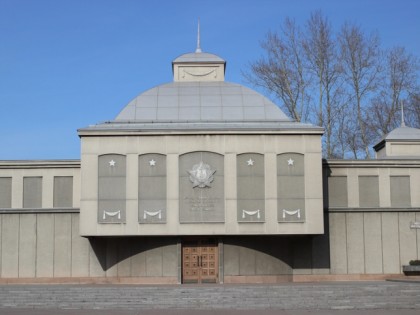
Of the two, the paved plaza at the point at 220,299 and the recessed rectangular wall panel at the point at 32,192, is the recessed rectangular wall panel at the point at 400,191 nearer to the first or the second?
the paved plaza at the point at 220,299

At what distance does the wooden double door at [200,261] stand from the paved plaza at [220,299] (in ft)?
20.7

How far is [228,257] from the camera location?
36.6 meters

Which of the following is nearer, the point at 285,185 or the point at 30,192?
the point at 285,185

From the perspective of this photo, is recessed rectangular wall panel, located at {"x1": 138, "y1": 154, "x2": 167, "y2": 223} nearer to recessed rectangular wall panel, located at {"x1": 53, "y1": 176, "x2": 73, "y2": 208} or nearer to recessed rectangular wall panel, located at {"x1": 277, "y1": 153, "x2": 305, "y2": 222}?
recessed rectangular wall panel, located at {"x1": 53, "y1": 176, "x2": 73, "y2": 208}

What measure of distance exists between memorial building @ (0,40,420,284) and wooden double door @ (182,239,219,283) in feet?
0.24

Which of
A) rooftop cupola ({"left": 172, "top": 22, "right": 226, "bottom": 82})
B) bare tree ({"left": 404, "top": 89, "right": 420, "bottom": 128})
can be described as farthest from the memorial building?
bare tree ({"left": 404, "top": 89, "right": 420, "bottom": 128})

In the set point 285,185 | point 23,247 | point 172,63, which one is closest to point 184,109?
point 172,63

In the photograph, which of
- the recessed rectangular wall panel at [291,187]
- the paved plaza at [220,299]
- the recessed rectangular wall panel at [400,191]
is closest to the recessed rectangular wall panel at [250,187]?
the recessed rectangular wall panel at [291,187]

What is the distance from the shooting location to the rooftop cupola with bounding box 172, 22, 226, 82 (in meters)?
42.0

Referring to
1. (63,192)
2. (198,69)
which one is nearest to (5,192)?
(63,192)

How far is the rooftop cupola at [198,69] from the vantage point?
138 ft

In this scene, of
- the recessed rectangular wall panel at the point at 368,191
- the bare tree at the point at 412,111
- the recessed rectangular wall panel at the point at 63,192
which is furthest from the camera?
the bare tree at the point at 412,111

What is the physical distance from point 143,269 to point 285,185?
8463 mm

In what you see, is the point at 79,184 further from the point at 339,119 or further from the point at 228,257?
the point at 339,119
